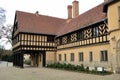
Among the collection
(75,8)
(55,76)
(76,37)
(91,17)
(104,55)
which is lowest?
(55,76)

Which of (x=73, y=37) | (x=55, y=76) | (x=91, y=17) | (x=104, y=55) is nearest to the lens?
(x=55, y=76)

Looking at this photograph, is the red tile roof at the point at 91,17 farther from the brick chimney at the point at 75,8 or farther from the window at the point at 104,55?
the brick chimney at the point at 75,8

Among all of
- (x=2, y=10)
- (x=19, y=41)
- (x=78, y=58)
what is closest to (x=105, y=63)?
(x=78, y=58)

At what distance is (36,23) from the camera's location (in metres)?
32.8

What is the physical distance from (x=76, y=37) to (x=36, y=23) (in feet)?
30.2

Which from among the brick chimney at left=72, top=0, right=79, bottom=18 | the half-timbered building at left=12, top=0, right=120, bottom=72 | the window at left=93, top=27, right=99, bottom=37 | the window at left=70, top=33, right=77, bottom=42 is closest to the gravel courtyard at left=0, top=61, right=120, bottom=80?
the half-timbered building at left=12, top=0, right=120, bottom=72

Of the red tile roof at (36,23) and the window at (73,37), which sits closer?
the window at (73,37)

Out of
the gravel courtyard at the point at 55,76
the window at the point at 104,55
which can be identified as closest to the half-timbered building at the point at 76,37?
the window at the point at 104,55

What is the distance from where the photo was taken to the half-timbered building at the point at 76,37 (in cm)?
1786

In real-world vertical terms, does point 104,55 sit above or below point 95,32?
below

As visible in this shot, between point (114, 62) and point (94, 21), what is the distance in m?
6.60

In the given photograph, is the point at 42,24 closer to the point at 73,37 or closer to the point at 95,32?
the point at 73,37

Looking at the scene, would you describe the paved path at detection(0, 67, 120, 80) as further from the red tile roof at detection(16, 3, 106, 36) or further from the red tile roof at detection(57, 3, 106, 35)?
the red tile roof at detection(16, 3, 106, 36)

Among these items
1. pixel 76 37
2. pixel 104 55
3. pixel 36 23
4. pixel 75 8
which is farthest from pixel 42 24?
pixel 104 55
